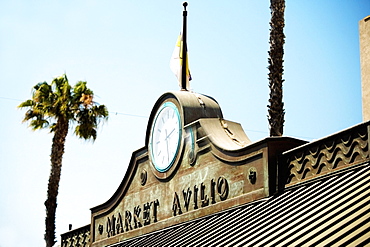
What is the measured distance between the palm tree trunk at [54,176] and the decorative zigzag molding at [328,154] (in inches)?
699

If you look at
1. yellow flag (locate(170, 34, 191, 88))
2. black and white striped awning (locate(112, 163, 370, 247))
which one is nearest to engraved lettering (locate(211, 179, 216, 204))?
Result: black and white striped awning (locate(112, 163, 370, 247))

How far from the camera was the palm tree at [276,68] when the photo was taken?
59.7 ft

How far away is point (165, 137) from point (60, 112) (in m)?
14.5

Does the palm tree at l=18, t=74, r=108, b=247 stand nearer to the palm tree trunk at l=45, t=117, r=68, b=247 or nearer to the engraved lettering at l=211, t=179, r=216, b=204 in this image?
the palm tree trunk at l=45, t=117, r=68, b=247

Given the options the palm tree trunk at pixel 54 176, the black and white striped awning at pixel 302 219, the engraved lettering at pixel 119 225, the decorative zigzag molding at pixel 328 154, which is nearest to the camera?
the black and white striped awning at pixel 302 219

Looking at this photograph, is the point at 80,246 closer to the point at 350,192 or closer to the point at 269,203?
the point at 269,203

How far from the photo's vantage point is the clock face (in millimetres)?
15969

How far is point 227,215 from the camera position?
13.7 metres

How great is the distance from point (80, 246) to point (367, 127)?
1141cm

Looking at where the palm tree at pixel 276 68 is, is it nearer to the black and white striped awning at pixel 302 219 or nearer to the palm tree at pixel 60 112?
the black and white striped awning at pixel 302 219

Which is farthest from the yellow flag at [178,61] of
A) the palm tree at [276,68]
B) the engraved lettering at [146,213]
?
the engraved lettering at [146,213]

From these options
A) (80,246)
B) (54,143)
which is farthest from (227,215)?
(54,143)

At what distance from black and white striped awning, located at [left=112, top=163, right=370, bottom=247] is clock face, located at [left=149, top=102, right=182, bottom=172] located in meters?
2.22

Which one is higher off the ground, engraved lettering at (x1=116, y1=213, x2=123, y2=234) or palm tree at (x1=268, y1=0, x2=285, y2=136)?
palm tree at (x1=268, y1=0, x2=285, y2=136)
